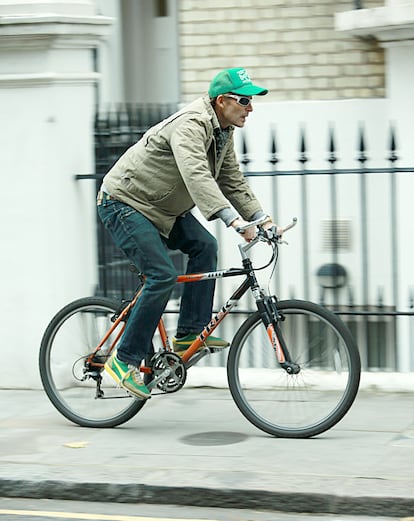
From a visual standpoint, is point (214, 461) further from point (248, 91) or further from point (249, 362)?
point (248, 91)

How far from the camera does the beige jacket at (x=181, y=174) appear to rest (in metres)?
6.24

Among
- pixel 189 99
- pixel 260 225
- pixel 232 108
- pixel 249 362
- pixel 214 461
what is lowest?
pixel 214 461

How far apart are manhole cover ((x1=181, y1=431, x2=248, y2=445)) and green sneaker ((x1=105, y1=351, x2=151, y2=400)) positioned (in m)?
0.33

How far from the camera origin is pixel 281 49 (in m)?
9.98

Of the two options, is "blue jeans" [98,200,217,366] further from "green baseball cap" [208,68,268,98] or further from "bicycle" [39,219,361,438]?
"green baseball cap" [208,68,268,98]

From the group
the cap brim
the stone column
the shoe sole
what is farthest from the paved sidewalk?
the cap brim

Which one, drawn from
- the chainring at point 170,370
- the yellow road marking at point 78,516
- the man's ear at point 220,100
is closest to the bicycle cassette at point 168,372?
the chainring at point 170,370

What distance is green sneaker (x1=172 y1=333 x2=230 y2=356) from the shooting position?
677 centimetres

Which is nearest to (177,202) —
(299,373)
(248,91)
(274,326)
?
(248,91)

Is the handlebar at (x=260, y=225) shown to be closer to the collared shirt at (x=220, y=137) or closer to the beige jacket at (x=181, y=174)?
the beige jacket at (x=181, y=174)

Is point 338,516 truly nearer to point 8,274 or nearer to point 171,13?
point 8,274

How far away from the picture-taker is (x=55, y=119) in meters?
8.00

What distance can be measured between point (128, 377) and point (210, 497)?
1235 millimetres

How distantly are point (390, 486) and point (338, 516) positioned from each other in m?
0.28
